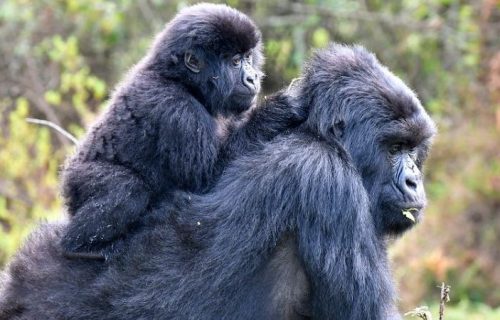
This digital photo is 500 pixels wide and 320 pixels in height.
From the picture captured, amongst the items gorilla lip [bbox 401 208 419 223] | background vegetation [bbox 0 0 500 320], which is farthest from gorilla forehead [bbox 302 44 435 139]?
background vegetation [bbox 0 0 500 320]

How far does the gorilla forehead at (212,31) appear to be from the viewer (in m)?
4.81

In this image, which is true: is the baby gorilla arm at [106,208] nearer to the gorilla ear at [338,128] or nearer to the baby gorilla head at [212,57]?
the baby gorilla head at [212,57]

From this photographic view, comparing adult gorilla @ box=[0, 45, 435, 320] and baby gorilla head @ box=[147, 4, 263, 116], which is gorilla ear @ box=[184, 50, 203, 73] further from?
adult gorilla @ box=[0, 45, 435, 320]

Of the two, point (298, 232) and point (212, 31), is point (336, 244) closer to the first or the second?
point (298, 232)

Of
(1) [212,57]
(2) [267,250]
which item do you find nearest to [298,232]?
(2) [267,250]

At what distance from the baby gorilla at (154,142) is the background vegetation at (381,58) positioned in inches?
213

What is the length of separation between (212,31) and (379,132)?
116 centimetres

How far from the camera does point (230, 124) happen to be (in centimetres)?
459

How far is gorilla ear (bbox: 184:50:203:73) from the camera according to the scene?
15.5 feet

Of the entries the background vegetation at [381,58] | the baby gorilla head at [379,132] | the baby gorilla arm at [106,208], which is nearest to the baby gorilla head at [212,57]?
the baby gorilla head at [379,132]

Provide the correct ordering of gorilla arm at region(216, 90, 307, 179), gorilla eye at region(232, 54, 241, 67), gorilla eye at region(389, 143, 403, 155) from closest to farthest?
gorilla arm at region(216, 90, 307, 179), gorilla eye at region(389, 143, 403, 155), gorilla eye at region(232, 54, 241, 67)

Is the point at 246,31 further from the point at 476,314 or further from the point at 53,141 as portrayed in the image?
the point at 53,141

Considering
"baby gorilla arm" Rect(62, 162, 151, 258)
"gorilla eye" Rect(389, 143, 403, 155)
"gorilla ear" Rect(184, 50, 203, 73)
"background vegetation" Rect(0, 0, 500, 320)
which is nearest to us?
"baby gorilla arm" Rect(62, 162, 151, 258)

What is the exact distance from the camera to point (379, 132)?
4359mm
